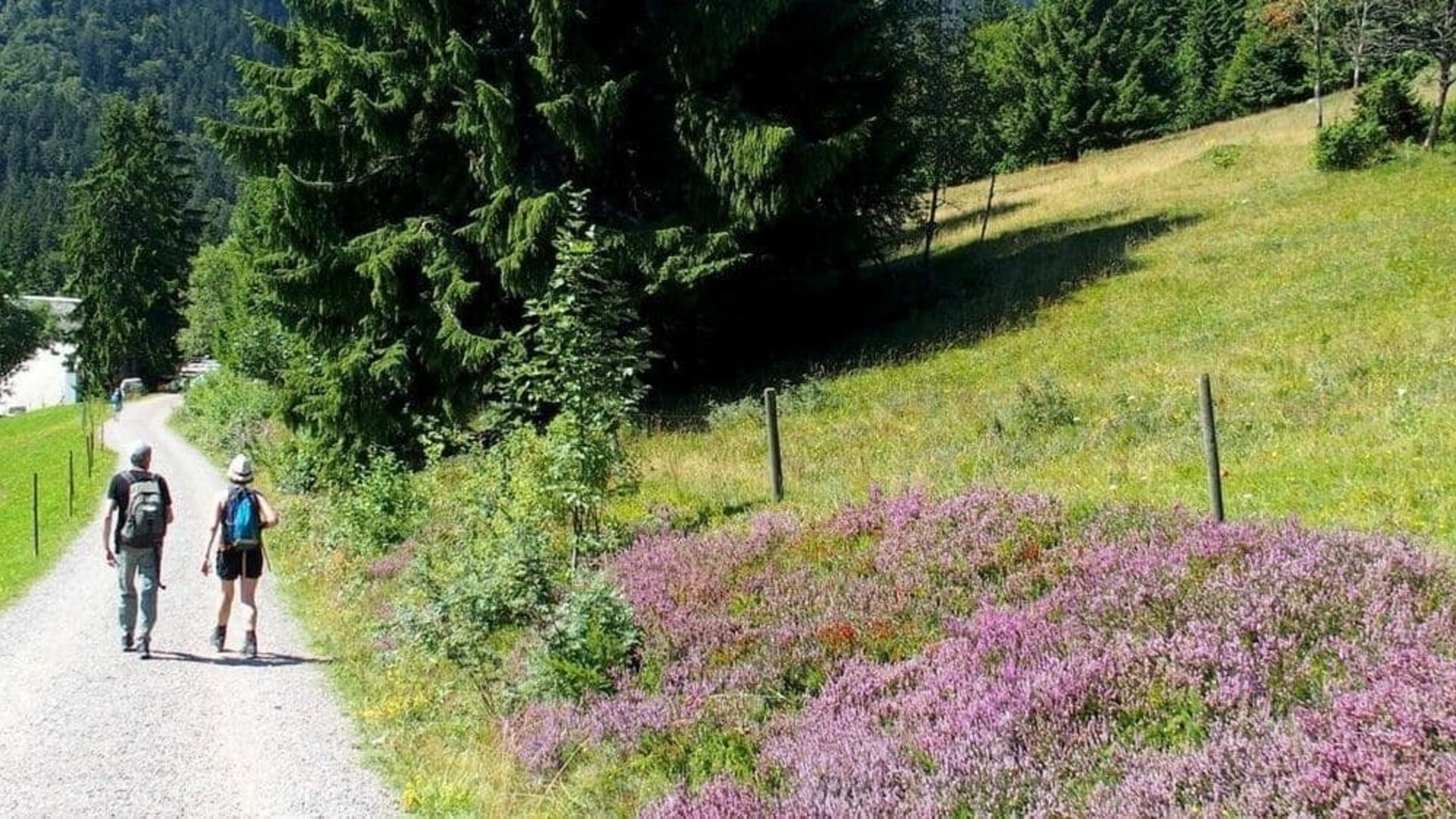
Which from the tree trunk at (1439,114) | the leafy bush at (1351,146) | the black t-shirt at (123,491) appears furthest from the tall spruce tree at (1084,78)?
the black t-shirt at (123,491)

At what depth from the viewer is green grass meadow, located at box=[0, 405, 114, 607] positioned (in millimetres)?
19531

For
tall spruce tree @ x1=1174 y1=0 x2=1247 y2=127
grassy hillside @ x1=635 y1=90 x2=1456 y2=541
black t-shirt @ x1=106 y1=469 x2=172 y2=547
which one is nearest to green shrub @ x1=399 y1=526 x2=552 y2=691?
grassy hillside @ x1=635 y1=90 x2=1456 y2=541

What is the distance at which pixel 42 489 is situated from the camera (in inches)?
1308

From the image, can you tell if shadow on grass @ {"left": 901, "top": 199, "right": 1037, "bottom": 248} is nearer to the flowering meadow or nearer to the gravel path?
the gravel path

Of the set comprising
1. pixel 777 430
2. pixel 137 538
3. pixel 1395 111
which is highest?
pixel 1395 111

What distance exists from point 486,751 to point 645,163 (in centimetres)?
1549

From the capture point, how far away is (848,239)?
2248 cm

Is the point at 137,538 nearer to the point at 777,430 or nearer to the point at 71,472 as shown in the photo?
the point at 777,430

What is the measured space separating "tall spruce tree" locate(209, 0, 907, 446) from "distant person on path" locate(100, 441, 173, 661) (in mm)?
7455

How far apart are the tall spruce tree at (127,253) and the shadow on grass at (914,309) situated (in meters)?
54.3

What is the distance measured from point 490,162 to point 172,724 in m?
12.7

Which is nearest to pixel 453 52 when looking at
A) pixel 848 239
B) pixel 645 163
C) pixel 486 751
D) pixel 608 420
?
pixel 645 163

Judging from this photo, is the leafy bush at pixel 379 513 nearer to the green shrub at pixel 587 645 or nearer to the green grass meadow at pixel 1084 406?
the green grass meadow at pixel 1084 406

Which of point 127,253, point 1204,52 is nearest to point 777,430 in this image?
point 127,253
